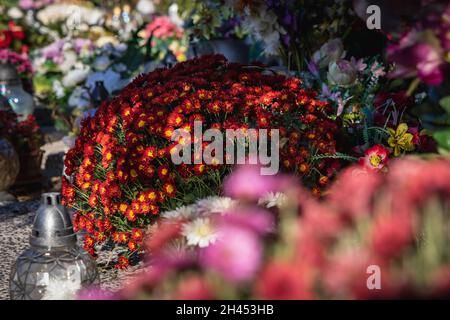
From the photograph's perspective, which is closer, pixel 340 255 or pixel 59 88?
pixel 340 255

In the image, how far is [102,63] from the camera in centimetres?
711

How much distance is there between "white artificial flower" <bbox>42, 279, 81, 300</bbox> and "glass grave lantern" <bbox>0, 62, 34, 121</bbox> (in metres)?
4.38

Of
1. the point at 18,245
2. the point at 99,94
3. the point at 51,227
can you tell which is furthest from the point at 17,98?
the point at 51,227

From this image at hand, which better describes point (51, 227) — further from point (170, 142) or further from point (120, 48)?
point (120, 48)

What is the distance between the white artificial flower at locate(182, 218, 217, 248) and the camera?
1.82m

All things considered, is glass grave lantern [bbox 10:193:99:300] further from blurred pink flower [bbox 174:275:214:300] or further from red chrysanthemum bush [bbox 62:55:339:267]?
blurred pink flower [bbox 174:275:214:300]

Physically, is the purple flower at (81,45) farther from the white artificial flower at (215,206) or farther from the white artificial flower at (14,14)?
the white artificial flower at (215,206)

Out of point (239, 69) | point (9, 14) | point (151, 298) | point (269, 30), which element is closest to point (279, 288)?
point (151, 298)

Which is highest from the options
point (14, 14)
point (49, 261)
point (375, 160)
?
point (14, 14)

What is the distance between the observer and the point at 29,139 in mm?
5734

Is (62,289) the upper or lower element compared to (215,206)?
lower

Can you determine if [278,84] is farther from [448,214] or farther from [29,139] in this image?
[29,139]

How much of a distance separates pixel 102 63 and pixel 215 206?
213 inches

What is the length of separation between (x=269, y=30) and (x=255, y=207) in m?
2.58
